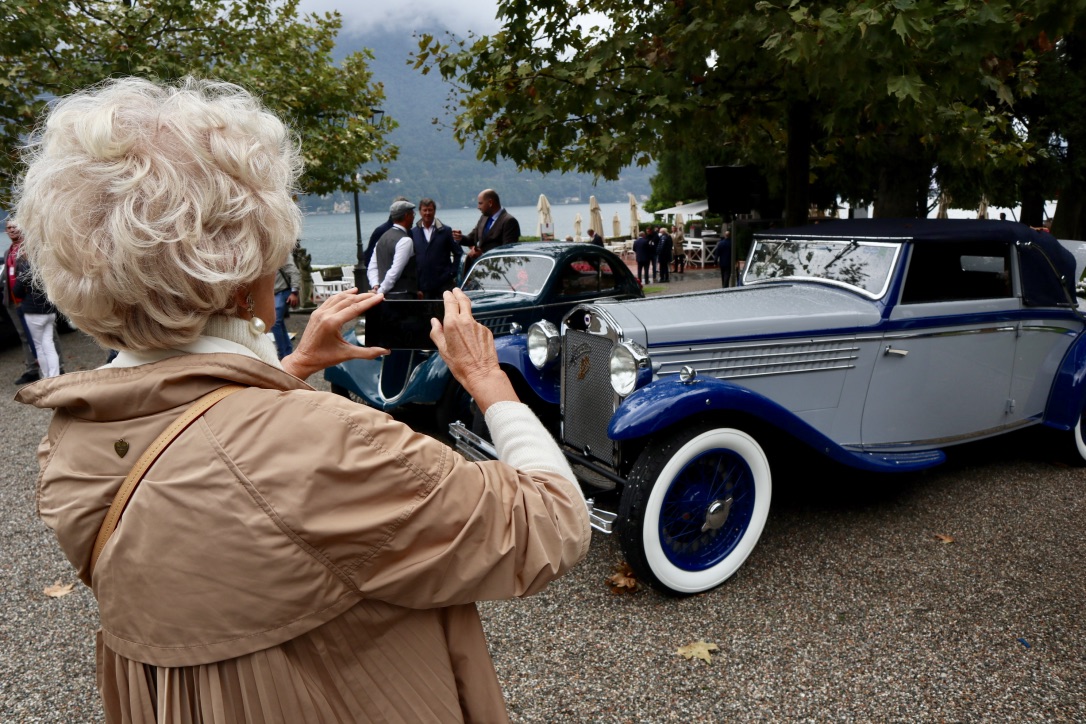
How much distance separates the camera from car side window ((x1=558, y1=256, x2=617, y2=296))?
692 centimetres

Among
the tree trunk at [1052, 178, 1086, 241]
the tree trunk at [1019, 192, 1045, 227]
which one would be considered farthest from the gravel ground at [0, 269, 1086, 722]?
the tree trunk at [1019, 192, 1045, 227]

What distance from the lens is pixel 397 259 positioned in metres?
7.73

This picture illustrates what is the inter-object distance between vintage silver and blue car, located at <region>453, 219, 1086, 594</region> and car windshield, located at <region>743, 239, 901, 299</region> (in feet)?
0.04

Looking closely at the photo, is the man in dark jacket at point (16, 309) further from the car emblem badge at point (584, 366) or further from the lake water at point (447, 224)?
the car emblem badge at point (584, 366)

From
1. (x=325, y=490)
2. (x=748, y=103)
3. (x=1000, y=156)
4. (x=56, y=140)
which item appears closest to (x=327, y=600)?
(x=325, y=490)

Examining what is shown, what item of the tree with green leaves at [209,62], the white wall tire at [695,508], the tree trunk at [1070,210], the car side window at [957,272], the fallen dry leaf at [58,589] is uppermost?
the tree with green leaves at [209,62]

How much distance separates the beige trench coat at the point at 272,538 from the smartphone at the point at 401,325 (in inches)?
24.1

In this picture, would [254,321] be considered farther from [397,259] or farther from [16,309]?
[16,309]

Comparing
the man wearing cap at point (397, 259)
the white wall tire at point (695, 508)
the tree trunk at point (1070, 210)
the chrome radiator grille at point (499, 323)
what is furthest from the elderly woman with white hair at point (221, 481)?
the tree trunk at point (1070, 210)

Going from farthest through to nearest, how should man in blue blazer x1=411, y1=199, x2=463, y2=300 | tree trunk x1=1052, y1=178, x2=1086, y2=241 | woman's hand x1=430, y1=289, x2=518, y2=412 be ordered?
tree trunk x1=1052, y1=178, x2=1086, y2=241, man in blue blazer x1=411, y1=199, x2=463, y2=300, woman's hand x1=430, y1=289, x2=518, y2=412

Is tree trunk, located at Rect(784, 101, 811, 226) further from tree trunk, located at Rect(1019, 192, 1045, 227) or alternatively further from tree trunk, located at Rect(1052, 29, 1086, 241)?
tree trunk, located at Rect(1019, 192, 1045, 227)

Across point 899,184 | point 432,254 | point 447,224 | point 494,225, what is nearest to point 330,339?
point 432,254

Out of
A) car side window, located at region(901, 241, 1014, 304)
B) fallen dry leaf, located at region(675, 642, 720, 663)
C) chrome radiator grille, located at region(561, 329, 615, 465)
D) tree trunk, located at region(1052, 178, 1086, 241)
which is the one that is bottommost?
fallen dry leaf, located at region(675, 642, 720, 663)

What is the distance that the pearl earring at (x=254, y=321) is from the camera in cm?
110
